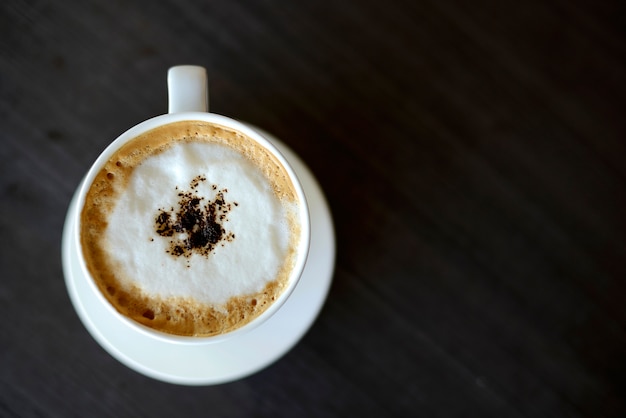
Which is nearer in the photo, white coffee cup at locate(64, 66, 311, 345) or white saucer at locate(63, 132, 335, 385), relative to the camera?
white coffee cup at locate(64, 66, 311, 345)

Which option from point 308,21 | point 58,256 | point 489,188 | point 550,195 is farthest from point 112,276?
point 550,195

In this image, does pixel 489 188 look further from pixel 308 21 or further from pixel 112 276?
pixel 112 276

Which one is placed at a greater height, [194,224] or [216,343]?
[194,224]

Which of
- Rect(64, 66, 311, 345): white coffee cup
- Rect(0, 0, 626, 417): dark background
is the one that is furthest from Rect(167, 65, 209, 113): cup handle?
Rect(0, 0, 626, 417): dark background

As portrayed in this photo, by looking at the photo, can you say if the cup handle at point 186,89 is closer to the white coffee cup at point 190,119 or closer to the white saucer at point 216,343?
the white coffee cup at point 190,119

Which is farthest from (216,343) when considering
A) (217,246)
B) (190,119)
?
(190,119)

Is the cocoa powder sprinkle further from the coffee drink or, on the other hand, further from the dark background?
the dark background

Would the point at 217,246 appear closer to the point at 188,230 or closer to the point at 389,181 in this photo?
the point at 188,230

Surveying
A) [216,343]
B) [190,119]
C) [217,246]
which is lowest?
[216,343]
